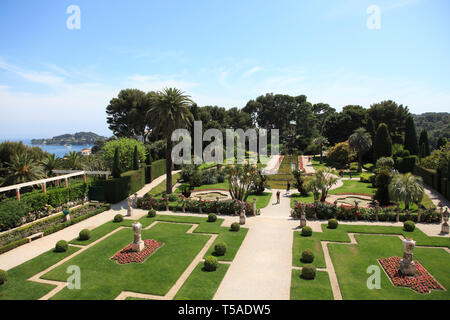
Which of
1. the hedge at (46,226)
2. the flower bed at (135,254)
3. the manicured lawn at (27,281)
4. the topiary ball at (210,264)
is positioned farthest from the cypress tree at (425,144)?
the manicured lawn at (27,281)

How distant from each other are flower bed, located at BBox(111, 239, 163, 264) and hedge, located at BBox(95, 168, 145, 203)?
43.1ft

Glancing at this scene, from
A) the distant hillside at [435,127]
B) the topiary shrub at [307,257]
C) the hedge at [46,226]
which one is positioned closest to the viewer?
the topiary shrub at [307,257]

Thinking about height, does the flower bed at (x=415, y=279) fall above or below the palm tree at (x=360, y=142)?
below

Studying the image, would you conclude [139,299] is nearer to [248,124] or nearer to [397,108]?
[397,108]

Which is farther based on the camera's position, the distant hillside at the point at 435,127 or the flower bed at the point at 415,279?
the distant hillside at the point at 435,127

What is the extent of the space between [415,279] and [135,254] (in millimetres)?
15462

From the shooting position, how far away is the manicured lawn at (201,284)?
13.0 metres

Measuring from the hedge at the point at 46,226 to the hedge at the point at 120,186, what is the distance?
6.11 ft

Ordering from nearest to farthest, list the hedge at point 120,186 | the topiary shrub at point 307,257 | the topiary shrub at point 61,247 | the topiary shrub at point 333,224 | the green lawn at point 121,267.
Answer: the green lawn at point 121,267 < the topiary shrub at point 307,257 < the topiary shrub at point 61,247 < the topiary shrub at point 333,224 < the hedge at point 120,186

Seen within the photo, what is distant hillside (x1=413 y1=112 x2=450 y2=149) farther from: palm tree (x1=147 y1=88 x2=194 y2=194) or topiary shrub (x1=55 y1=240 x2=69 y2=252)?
topiary shrub (x1=55 y1=240 x2=69 y2=252)

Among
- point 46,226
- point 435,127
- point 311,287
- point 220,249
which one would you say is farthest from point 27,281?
point 435,127

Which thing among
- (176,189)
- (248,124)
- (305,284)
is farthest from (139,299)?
(248,124)

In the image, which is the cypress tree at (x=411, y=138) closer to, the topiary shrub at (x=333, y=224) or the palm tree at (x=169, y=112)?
the topiary shrub at (x=333, y=224)

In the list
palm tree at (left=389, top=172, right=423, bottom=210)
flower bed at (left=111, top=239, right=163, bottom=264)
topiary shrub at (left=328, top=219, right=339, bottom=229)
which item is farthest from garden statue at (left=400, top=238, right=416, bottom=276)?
flower bed at (left=111, top=239, right=163, bottom=264)
